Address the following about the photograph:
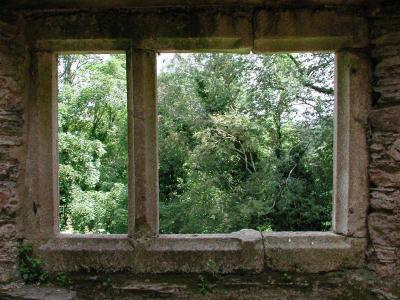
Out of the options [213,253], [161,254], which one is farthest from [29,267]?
[213,253]

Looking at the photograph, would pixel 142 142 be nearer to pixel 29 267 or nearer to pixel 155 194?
pixel 155 194

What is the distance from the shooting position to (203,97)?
9375 millimetres

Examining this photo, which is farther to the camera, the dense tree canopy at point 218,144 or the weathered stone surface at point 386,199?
the dense tree canopy at point 218,144

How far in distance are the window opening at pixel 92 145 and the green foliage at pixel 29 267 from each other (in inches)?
206

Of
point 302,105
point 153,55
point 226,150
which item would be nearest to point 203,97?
point 226,150

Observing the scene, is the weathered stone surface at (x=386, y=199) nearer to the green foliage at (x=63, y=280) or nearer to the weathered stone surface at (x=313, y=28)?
the weathered stone surface at (x=313, y=28)

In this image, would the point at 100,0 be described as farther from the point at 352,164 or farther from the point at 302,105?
the point at 302,105

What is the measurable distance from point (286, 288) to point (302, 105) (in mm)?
5833

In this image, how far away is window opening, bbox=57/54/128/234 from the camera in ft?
→ 26.8

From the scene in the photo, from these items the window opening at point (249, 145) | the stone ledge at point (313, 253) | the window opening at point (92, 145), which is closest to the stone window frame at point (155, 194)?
the stone ledge at point (313, 253)

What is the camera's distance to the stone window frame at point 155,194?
2.62 metres

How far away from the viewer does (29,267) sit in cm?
267

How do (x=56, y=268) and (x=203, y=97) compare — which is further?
(x=203, y=97)

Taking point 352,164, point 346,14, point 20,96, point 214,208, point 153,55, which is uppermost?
point 346,14
